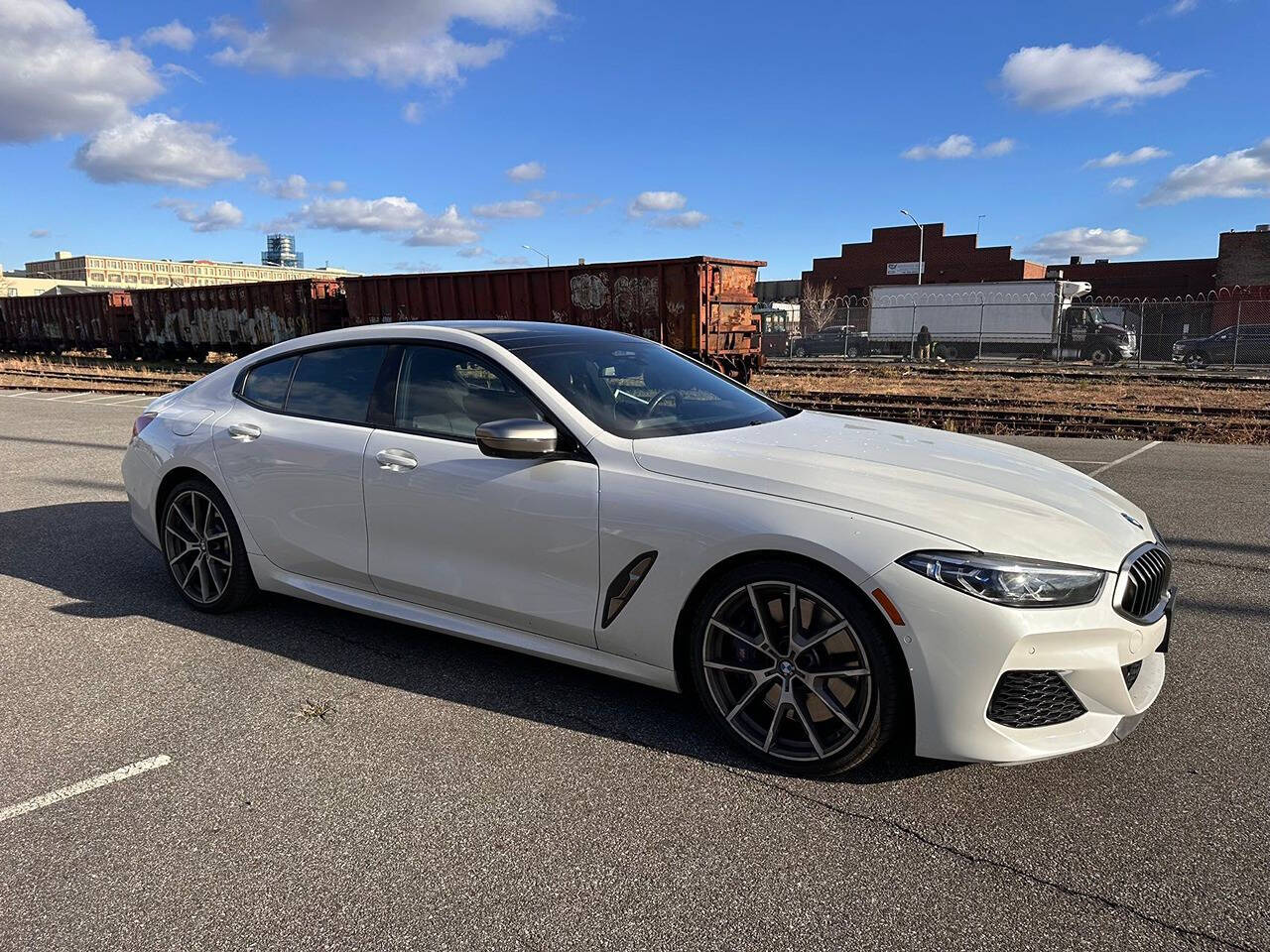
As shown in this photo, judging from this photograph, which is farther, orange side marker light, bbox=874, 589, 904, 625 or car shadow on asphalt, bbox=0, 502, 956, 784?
car shadow on asphalt, bbox=0, 502, 956, 784

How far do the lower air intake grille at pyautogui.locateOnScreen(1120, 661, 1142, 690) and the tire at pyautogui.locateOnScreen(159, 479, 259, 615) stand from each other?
384 cm

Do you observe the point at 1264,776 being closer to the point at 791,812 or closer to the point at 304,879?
the point at 791,812

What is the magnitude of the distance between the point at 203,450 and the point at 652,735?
280 centimetres

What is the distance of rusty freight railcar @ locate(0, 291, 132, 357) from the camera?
30.4 metres

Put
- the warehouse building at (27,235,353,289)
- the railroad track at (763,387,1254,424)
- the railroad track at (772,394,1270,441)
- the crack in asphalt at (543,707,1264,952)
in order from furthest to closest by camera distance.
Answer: the warehouse building at (27,235,353,289) < the railroad track at (763,387,1254,424) < the railroad track at (772,394,1270,441) < the crack in asphalt at (543,707,1264,952)

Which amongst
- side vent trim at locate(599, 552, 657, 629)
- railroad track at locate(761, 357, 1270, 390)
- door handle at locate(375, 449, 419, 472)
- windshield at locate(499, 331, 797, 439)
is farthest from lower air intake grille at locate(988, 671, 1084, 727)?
railroad track at locate(761, 357, 1270, 390)

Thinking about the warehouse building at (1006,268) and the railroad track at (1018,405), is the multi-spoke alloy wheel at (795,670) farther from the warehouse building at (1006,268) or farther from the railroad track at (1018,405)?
the warehouse building at (1006,268)

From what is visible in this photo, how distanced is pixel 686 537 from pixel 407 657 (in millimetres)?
1724

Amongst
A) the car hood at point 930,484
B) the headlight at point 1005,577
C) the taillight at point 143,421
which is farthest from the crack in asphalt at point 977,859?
the taillight at point 143,421

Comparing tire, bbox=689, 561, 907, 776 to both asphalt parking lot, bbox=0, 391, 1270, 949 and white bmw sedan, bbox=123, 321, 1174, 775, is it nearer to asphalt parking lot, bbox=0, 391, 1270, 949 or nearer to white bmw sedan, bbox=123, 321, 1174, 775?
white bmw sedan, bbox=123, 321, 1174, 775

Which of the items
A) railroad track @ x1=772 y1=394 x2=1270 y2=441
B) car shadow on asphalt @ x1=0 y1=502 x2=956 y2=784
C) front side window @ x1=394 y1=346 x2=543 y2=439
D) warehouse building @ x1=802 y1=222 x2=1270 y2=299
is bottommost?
car shadow on asphalt @ x1=0 y1=502 x2=956 y2=784

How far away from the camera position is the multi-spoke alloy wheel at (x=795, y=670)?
2.85 m

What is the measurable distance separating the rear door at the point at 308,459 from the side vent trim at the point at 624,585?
1.29 meters

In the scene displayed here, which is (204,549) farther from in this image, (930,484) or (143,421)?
(930,484)
